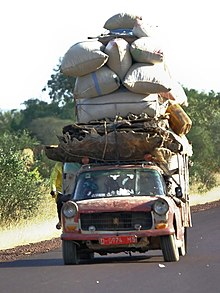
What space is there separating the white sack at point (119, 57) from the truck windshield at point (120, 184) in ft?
8.68

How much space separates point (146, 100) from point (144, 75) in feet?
1.53

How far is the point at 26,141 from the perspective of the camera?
49719 mm

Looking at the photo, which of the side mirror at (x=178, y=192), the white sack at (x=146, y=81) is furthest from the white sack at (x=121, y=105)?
the side mirror at (x=178, y=192)

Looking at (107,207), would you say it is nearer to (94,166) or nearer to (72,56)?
(94,166)

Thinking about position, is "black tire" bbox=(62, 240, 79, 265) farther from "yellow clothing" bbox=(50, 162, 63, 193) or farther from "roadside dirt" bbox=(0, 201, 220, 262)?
"yellow clothing" bbox=(50, 162, 63, 193)

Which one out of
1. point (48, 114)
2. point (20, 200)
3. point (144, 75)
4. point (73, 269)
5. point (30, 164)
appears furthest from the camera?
point (48, 114)

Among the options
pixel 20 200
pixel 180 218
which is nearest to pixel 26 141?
pixel 20 200

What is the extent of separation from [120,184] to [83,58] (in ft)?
10.4

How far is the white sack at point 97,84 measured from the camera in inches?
788

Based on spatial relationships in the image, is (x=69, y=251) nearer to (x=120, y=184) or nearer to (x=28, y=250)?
(x=120, y=184)

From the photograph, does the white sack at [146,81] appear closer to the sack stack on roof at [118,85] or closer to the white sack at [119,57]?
the sack stack on roof at [118,85]

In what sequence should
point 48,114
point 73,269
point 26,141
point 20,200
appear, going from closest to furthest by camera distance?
point 73,269 → point 20,200 → point 26,141 → point 48,114

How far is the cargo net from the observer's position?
1869cm

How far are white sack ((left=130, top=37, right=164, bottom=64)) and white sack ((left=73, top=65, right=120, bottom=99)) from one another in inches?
23.8
